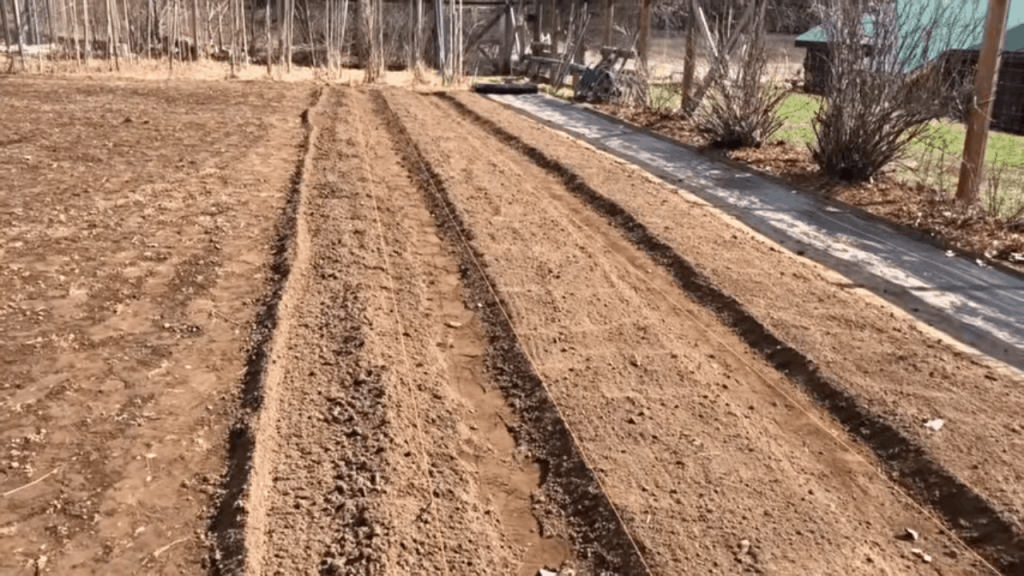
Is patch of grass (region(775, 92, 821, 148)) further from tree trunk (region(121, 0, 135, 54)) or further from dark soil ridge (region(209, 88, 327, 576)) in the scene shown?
tree trunk (region(121, 0, 135, 54))

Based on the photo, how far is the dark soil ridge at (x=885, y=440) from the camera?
362cm

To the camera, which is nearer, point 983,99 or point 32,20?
point 983,99

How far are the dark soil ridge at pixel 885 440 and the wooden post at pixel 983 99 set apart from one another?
125 inches

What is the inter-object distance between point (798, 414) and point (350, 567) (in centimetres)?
241

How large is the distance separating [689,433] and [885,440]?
917 mm

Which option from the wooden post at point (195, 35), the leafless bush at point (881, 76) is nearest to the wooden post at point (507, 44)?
the wooden post at point (195, 35)

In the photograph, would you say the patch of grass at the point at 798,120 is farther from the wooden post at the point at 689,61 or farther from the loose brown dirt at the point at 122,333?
the loose brown dirt at the point at 122,333

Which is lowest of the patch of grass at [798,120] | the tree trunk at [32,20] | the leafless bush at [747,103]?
the patch of grass at [798,120]

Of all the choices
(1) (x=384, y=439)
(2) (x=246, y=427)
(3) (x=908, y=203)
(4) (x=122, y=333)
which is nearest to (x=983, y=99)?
(3) (x=908, y=203)

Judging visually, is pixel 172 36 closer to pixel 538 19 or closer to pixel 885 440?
pixel 538 19

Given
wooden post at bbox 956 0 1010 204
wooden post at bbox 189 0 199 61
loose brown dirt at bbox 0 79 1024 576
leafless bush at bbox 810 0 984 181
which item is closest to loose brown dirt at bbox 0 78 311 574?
loose brown dirt at bbox 0 79 1024 576

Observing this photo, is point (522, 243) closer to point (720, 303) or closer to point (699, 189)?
point (720, 303)

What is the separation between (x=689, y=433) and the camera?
14.2ft

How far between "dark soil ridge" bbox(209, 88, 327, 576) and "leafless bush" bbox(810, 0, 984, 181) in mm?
5875
